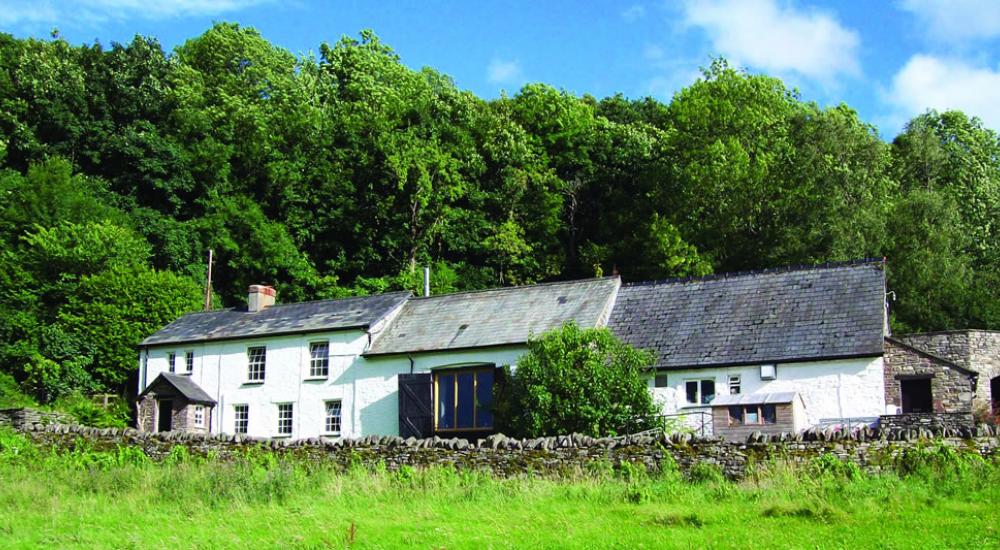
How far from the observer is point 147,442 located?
27.5 m

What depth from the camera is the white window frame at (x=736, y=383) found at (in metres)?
33.2

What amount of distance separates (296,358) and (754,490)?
23.7 meters

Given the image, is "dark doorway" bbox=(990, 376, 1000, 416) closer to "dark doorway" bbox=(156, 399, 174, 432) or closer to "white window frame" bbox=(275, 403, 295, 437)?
"white window frame" bbox=(275, 403, 295, 437)

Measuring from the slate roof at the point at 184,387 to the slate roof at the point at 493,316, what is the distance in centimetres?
688

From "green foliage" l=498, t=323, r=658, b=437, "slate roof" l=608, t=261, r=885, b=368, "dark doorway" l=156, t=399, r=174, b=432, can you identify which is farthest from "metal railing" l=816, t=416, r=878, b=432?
"dark doorway" l=156, t=399, r=174, b=432

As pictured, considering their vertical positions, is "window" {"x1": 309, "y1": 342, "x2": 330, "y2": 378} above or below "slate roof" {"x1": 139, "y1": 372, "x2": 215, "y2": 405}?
above

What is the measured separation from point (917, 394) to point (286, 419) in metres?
21.5

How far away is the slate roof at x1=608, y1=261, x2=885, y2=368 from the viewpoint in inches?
1302

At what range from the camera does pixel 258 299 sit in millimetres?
43688

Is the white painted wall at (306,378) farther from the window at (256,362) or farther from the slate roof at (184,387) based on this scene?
the slate roof at (184,387)

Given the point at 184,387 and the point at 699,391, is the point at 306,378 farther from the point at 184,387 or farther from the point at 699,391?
the point at 699,391

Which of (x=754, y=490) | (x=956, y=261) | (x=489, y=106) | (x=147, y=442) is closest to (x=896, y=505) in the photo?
(x=754, y=490)

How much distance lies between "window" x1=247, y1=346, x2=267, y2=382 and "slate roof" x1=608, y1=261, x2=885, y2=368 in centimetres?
1304

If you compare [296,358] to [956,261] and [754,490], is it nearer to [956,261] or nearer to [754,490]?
[754,490]
